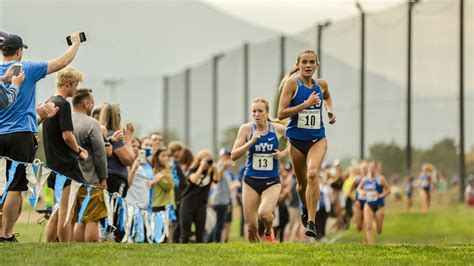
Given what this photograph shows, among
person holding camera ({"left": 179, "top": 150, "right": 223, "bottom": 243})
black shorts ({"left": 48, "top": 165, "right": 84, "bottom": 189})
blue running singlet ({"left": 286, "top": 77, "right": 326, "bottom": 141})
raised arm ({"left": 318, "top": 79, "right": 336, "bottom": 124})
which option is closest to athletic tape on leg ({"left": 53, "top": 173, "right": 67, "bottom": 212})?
black shorts ({"left": 48, "top": 165, "right": 84, "bottom": 189})

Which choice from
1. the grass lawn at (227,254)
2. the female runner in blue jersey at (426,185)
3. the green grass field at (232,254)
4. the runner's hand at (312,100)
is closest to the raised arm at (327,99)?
the runner's hand at (312,100)

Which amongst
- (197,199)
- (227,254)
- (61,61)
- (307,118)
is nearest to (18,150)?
(61,61)

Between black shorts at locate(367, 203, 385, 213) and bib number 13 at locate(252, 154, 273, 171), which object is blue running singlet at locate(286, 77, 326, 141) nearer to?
bib number 13 at locate(252, 154, 273, 171)

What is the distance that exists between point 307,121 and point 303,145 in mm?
321

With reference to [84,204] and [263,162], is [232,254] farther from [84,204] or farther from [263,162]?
[263,162]

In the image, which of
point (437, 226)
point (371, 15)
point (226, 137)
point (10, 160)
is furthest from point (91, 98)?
point (226, 137)

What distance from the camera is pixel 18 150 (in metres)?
13.9

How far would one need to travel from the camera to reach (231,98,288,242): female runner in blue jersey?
1681 cm

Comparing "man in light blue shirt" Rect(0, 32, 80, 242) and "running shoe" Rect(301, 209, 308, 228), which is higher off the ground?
"man in light blue shirt" Rect(0, 32, 80, 242)

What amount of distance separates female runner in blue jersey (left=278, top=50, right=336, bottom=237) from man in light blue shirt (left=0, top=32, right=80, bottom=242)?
289 cm

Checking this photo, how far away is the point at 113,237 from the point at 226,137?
199ft

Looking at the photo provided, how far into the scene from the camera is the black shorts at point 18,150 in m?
13.8

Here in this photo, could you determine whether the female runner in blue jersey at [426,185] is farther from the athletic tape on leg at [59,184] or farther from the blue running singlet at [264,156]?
the athletic tape on leg at [59,184]

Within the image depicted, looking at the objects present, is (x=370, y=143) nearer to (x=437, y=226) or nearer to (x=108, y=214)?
(x=437, y=226)
